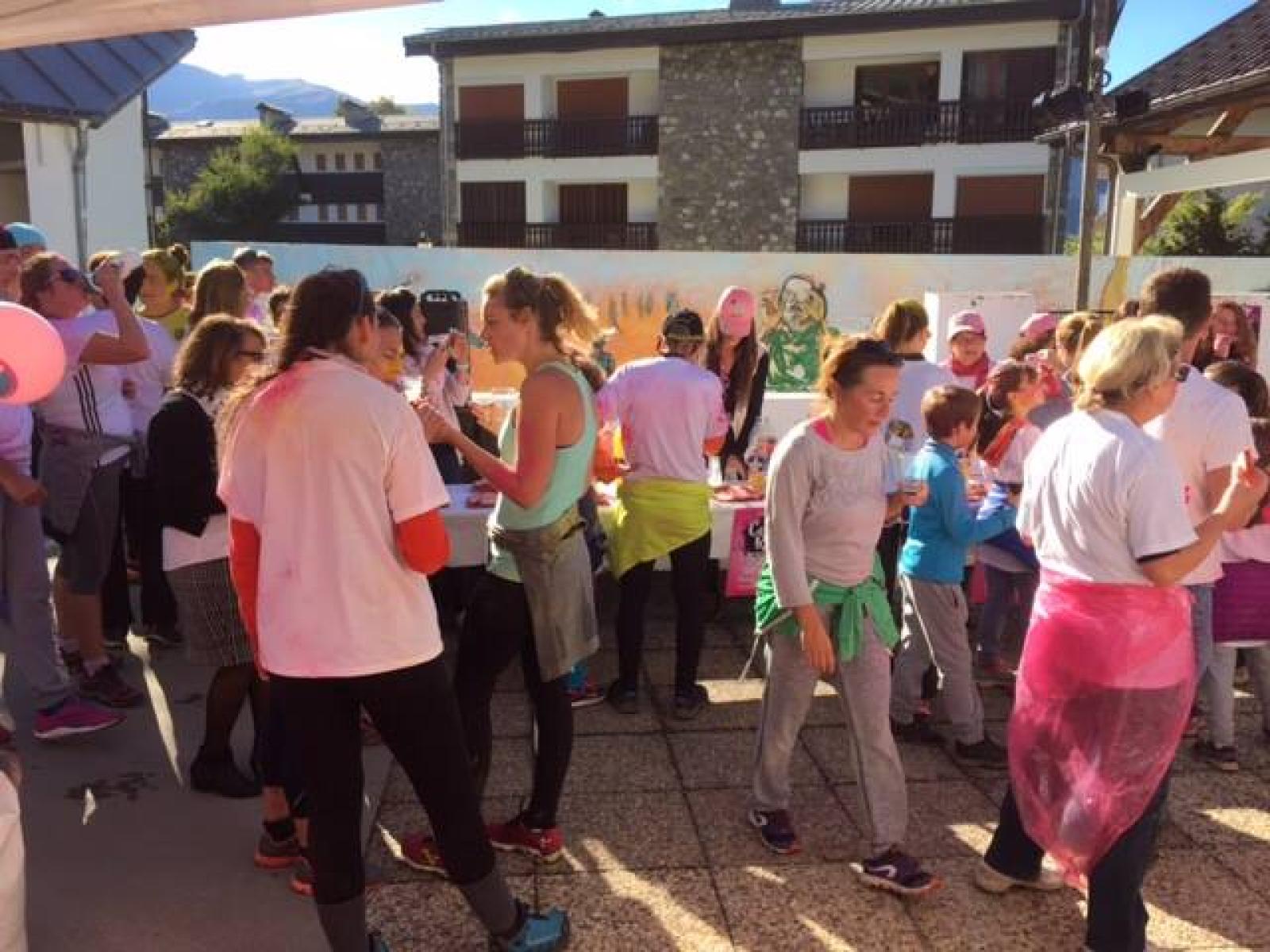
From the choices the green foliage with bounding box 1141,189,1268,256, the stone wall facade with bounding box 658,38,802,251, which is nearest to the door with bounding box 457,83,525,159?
the stone wall facade with bounding box 658,38,802,251

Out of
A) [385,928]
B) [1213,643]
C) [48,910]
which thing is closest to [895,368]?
[1213,643]

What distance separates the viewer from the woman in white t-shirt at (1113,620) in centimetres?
235

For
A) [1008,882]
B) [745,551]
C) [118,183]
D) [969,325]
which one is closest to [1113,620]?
[1008,882]

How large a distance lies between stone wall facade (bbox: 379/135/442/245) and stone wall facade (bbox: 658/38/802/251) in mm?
16151

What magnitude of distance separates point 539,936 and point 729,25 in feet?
87.1

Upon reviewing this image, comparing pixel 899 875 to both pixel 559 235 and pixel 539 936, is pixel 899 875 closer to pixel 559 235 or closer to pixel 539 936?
pixel 539 936

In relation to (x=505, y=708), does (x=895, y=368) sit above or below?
above

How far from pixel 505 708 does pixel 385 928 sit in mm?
1600

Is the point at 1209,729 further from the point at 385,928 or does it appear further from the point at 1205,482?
the point at 385,928

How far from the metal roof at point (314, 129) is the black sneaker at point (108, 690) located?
1561 inches

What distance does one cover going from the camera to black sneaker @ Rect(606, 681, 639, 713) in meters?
4.29

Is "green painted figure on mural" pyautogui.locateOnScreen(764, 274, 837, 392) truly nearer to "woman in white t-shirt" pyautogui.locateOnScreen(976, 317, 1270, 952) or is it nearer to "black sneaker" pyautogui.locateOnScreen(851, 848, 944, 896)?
"black sneaker" pyautogui.locateOnScreen(851, 848, 944, 896)

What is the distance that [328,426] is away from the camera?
206 cm

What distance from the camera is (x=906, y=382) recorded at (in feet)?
14.8
